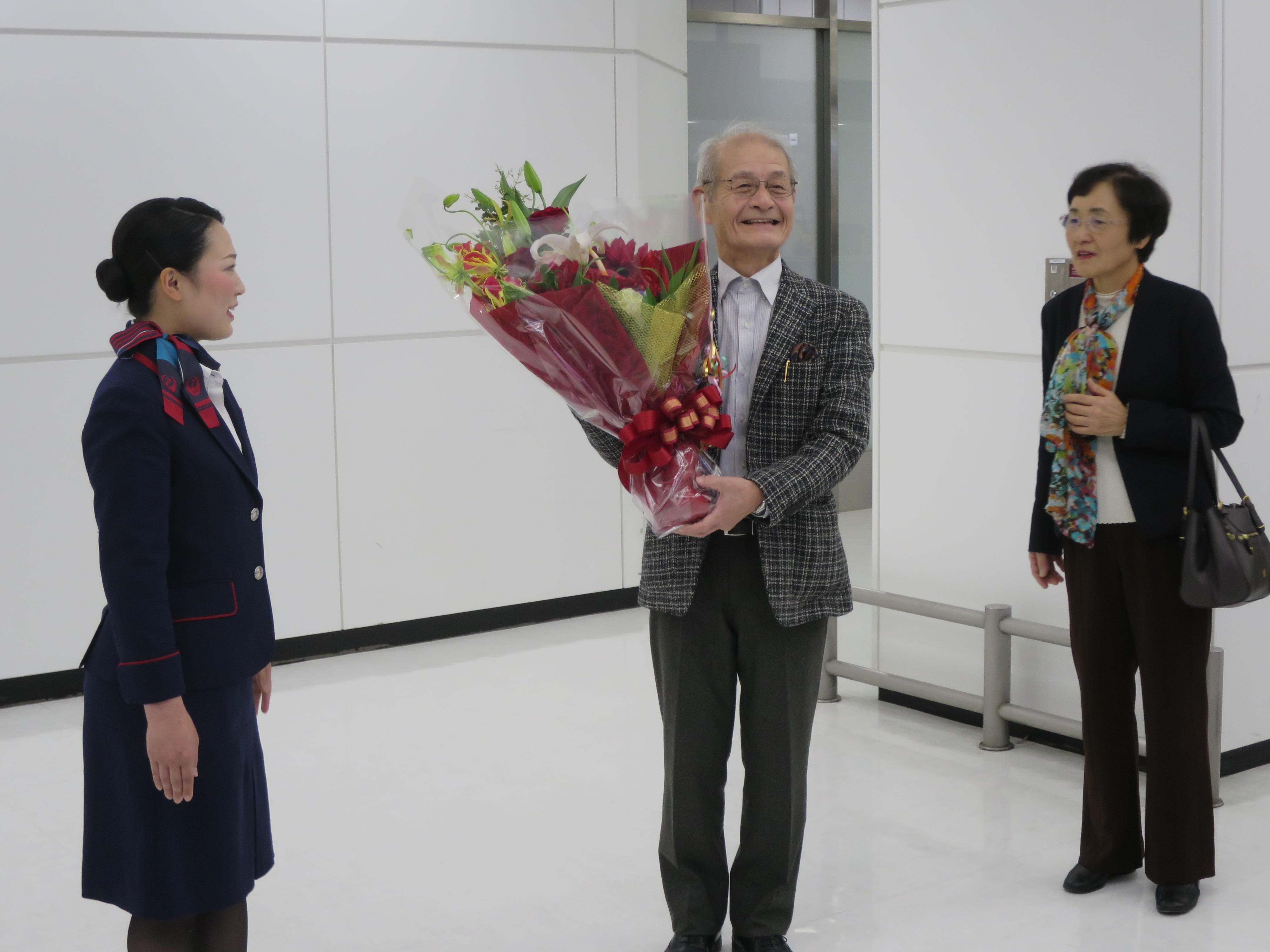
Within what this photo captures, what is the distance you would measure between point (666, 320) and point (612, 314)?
0.10m

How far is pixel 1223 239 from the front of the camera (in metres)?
3.51

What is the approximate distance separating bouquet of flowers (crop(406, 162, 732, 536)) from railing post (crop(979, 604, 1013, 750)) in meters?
1.97

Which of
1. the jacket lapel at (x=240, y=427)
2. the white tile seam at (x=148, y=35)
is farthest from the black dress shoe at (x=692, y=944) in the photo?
the white tile seam at (x=148, y=35)

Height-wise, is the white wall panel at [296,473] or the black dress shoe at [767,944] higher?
the white wall panel at [296,473]

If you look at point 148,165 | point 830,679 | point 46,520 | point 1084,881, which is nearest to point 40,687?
point 46,520

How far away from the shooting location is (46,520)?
474cm

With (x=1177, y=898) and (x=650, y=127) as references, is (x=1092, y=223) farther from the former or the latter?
(x=650, y=127)

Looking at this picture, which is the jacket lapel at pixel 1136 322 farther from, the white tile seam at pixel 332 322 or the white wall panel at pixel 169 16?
the white wall panel at pixel 169 16

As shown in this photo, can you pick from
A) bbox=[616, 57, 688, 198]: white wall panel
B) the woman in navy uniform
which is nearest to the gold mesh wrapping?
the woman in navy uniform

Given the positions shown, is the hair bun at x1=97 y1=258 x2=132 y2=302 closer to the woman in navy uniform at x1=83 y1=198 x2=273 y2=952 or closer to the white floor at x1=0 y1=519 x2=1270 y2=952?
the woman in navy uniform at x1=83 y1=198 x2=273 y2=952

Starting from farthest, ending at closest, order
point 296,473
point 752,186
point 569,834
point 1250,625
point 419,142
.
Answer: point 419,142 → point 296,473 → point 1250,625 → point 569,834 → point 752,186

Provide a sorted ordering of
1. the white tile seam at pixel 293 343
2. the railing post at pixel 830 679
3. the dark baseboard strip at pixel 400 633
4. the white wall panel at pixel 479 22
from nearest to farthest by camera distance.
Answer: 1. the railing post at pixel 830 679
2. the white tile seam at pixel 293 343
3. the dark baseboard strip at pixel 400 633
4. the white wall panel at pixel 479 22

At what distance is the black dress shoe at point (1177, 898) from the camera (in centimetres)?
297

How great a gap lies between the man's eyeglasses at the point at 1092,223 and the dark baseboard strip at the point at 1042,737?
1384mm
